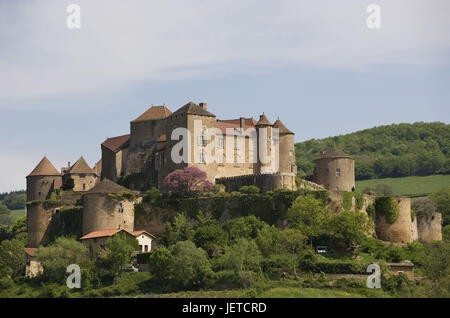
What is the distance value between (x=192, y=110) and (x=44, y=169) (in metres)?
17.8

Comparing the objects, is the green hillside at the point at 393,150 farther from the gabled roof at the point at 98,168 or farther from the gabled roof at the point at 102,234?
the gabled roof at the point at 102,234

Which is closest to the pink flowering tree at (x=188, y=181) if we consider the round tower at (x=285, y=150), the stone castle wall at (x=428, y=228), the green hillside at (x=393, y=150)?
the round tower at (x=285, y=150)

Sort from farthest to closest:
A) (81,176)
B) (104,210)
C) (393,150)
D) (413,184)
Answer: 1. (393,150)
2. (413,184)
3. (81,176)
4. (104,210)

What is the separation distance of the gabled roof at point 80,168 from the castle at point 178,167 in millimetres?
100

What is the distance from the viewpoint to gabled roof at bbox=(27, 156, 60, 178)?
281 feet

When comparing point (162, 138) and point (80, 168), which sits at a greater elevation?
point (162, 138)

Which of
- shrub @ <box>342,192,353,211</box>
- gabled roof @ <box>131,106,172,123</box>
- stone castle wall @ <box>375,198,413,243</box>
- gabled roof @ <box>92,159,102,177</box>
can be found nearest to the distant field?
stone castle wall @ <box>375,198,413,243</box>

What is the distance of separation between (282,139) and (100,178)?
64.2ft

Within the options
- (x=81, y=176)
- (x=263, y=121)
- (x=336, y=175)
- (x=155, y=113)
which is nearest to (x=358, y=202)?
(x=336, y=175)

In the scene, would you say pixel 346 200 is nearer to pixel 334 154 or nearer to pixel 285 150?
pixel 334 154

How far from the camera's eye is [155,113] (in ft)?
282

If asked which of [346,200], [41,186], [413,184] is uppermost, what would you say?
[413,184]
